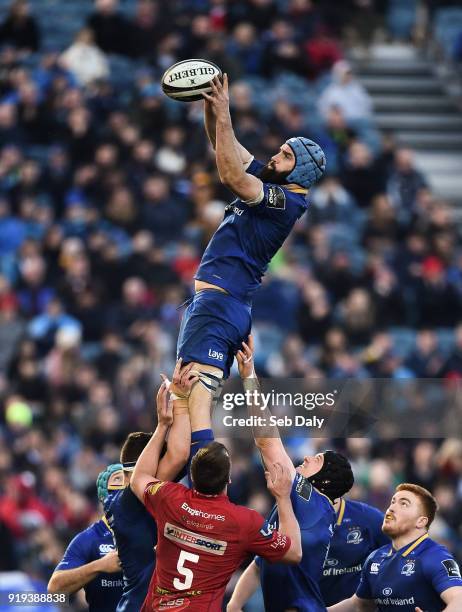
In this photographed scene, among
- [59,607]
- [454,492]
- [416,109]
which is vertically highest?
[416,109]

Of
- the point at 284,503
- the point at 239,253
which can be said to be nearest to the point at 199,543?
the point at 284,503

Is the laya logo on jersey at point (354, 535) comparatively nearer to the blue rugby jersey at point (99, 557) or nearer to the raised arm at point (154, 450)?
the blue rugby jersey at point (99, 557)

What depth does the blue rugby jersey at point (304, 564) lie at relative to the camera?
8766 millimetres

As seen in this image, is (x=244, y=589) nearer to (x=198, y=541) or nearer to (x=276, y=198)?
(x=198, y=541)

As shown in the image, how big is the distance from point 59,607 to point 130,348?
5.91 metres

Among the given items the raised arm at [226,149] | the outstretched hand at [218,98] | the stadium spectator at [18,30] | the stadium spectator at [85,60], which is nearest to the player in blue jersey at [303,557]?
the raised arm at [226,149]

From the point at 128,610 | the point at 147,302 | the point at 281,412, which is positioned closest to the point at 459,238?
the point at 147,302

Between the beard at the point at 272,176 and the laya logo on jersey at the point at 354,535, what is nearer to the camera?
the beard at the point at 272,176

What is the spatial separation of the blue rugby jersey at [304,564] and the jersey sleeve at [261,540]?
0.57 metres

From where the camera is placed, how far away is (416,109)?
2317cm

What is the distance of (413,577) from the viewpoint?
8773 millimetres

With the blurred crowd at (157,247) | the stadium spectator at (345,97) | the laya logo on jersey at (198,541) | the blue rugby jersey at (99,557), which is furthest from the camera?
the stadium spectator at (345,97)

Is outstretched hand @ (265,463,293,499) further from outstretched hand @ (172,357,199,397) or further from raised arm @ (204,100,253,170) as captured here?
raised arm @ (204,100,253,170)

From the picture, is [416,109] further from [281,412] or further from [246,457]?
[281,412]
